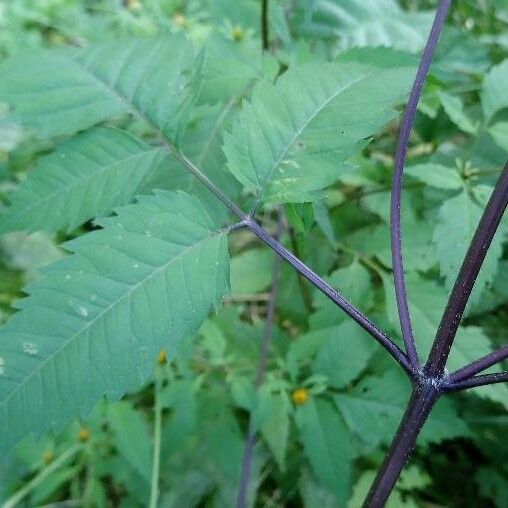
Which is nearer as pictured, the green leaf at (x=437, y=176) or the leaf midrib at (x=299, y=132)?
the leaf midrib at (x=299, y=132)

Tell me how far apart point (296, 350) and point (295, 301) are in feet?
0.97

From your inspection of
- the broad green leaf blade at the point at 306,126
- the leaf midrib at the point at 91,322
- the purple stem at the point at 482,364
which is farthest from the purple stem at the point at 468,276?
the leaf midrib at the point at 91,322

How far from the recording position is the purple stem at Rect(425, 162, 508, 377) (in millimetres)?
740

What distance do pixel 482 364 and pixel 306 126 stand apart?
0.41 meters

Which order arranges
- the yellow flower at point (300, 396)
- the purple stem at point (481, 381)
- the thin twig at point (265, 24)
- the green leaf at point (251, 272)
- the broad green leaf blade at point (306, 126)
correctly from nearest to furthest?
the purple stem at point (481, 381), the broad green leaf blade at point (306, 126), the yellow flower at point (300, 396), the thin twig at point (265, 24), the green leaf at point (251, 272)

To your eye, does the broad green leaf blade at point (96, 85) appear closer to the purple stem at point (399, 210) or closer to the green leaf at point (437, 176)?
the purple stem at point (399, 210)

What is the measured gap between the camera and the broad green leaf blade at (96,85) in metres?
0.94

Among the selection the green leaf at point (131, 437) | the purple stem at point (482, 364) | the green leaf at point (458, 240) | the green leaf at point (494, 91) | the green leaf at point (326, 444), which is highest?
the green leaf at point (494, 91)

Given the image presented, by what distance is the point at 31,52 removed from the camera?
3.29 feet

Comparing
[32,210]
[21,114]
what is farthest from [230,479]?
[21,114]

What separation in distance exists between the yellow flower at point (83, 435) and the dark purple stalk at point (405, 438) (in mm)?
830

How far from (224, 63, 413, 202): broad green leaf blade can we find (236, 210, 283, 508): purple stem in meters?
0.56

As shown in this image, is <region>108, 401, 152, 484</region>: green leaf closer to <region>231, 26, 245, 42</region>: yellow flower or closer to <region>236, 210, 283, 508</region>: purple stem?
<region>236, 210, 283, 508</region>: purple stem

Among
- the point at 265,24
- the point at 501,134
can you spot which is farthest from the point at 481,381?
the point at 265,24
